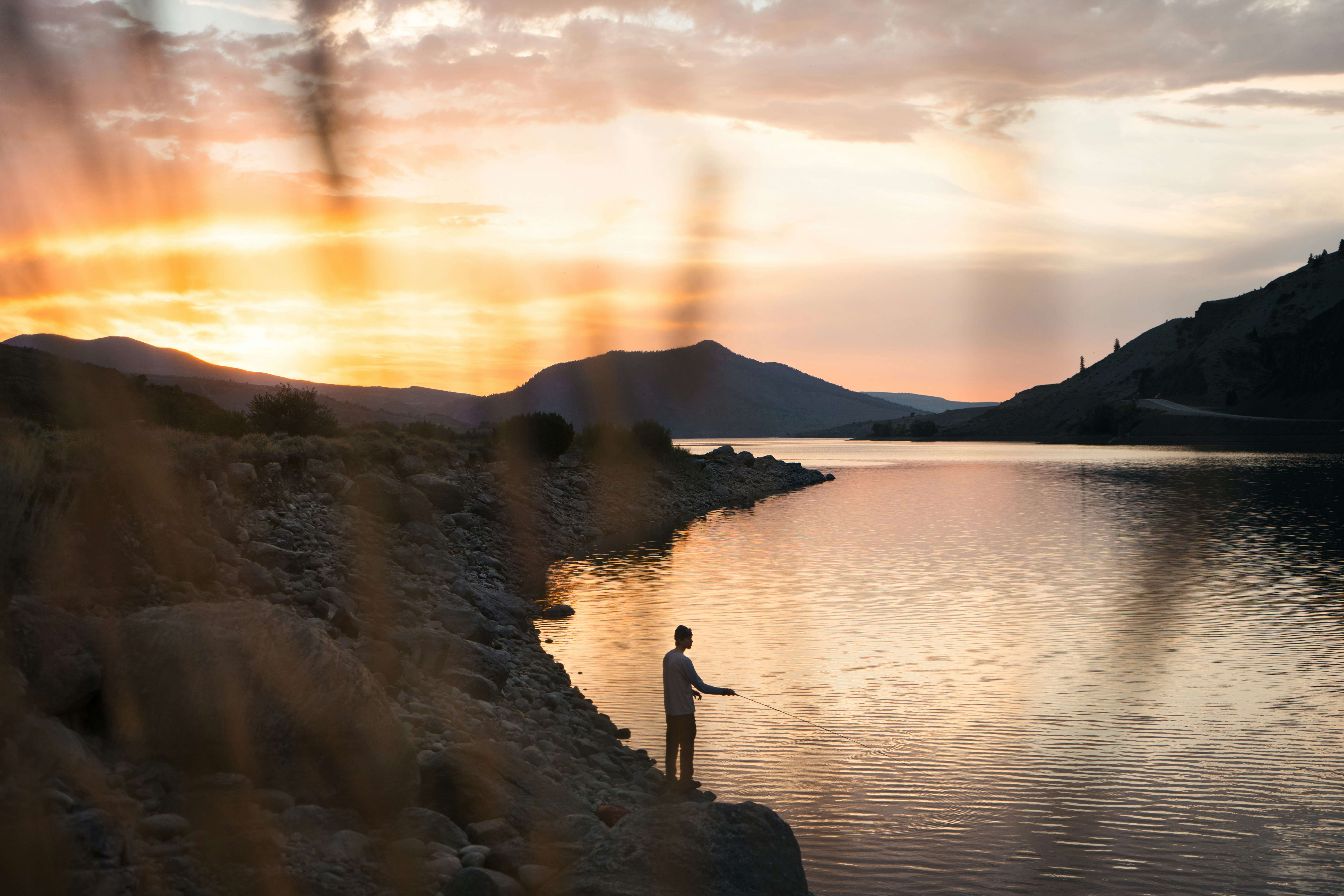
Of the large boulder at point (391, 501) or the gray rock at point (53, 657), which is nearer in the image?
the gray rock at point (53, 657)

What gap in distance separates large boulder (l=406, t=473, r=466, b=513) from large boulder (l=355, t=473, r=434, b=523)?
9.74 ft

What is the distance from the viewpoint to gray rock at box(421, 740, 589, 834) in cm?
980

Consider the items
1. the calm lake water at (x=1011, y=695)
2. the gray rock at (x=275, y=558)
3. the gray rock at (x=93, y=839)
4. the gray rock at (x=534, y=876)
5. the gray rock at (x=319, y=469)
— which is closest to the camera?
the gray rock at (x=93, y=839)

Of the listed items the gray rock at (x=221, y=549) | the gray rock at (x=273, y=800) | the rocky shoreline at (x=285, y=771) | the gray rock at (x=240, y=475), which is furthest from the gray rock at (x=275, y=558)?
the gray rock at (x=273, y=800)

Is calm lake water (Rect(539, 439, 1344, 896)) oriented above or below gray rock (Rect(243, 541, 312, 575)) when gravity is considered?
below

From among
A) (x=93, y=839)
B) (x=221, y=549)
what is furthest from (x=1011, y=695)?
(x=93, y=839)

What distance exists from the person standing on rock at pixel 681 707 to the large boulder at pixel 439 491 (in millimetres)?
24536

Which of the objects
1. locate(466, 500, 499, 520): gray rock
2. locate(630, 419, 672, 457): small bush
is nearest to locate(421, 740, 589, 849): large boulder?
locate(466, 500, 499, 520): gray rock

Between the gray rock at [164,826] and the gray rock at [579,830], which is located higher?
the gray rock at [164,826]

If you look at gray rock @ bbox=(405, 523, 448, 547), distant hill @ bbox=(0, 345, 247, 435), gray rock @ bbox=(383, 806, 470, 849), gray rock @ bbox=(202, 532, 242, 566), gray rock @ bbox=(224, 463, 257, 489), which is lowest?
gray rock @ bbox=(383, 806, 470, 849)

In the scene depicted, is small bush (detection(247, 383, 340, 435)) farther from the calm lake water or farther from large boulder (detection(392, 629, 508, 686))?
large boulder (detection(392, 629, 508, 686))

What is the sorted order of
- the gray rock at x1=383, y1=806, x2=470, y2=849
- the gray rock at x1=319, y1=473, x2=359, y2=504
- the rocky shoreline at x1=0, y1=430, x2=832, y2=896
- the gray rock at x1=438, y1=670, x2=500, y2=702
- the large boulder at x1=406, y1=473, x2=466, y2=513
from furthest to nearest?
the large boulder at x1=406, y1=473, x2=466, y2=513 → the gray rock at x1=319, y1=473, x2=359, y2=504 → the gray rock at x1=438, y1=670, x2=500, y2=702 → the gray rock at x1=383, y1=806, x2=470, y2=849 → the rocky shoreline at x1=0, y1=430, x2=832, y2=896

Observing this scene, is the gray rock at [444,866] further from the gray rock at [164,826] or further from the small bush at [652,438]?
the small bush at [652,438]

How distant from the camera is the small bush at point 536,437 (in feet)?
173
